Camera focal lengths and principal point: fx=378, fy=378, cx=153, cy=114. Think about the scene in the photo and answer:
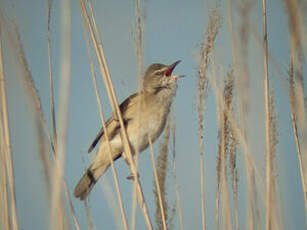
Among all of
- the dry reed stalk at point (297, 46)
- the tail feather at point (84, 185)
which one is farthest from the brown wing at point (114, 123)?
the dry reed stalk at point (297, 46)

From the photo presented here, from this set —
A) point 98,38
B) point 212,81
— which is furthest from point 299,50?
point 98,38

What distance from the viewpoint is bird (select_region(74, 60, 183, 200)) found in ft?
11.1

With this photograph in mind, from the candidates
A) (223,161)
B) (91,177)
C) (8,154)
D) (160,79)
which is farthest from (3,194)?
(160,79)

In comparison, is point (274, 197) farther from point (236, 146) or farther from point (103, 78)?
point (103, 78)

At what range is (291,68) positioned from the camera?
5.98ft

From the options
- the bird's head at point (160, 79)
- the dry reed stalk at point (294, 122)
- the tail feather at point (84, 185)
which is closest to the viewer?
the dry reed stalk at point (294, 122)

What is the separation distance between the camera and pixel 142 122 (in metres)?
3.40

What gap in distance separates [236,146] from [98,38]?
986mm

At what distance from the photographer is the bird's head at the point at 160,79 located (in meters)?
3.94

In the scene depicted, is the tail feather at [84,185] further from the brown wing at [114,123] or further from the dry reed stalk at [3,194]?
the dry reed stalk at [3,194]

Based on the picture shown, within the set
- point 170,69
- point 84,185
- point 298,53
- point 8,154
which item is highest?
point 170,69

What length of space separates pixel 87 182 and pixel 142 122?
711 millimetres

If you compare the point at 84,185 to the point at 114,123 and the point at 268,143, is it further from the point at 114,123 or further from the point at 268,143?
the point at 268,143

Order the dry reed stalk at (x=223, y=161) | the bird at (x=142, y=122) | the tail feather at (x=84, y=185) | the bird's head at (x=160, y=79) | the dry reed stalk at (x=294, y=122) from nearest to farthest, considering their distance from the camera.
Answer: the dry reed stalk at (x=294, y=122) < the dry reed stalk at (x=223, y=161) < the tail feather at (x=84, y=185) < the bird at (x=142, y=122) < the bird's head at (x=160, y=79)
